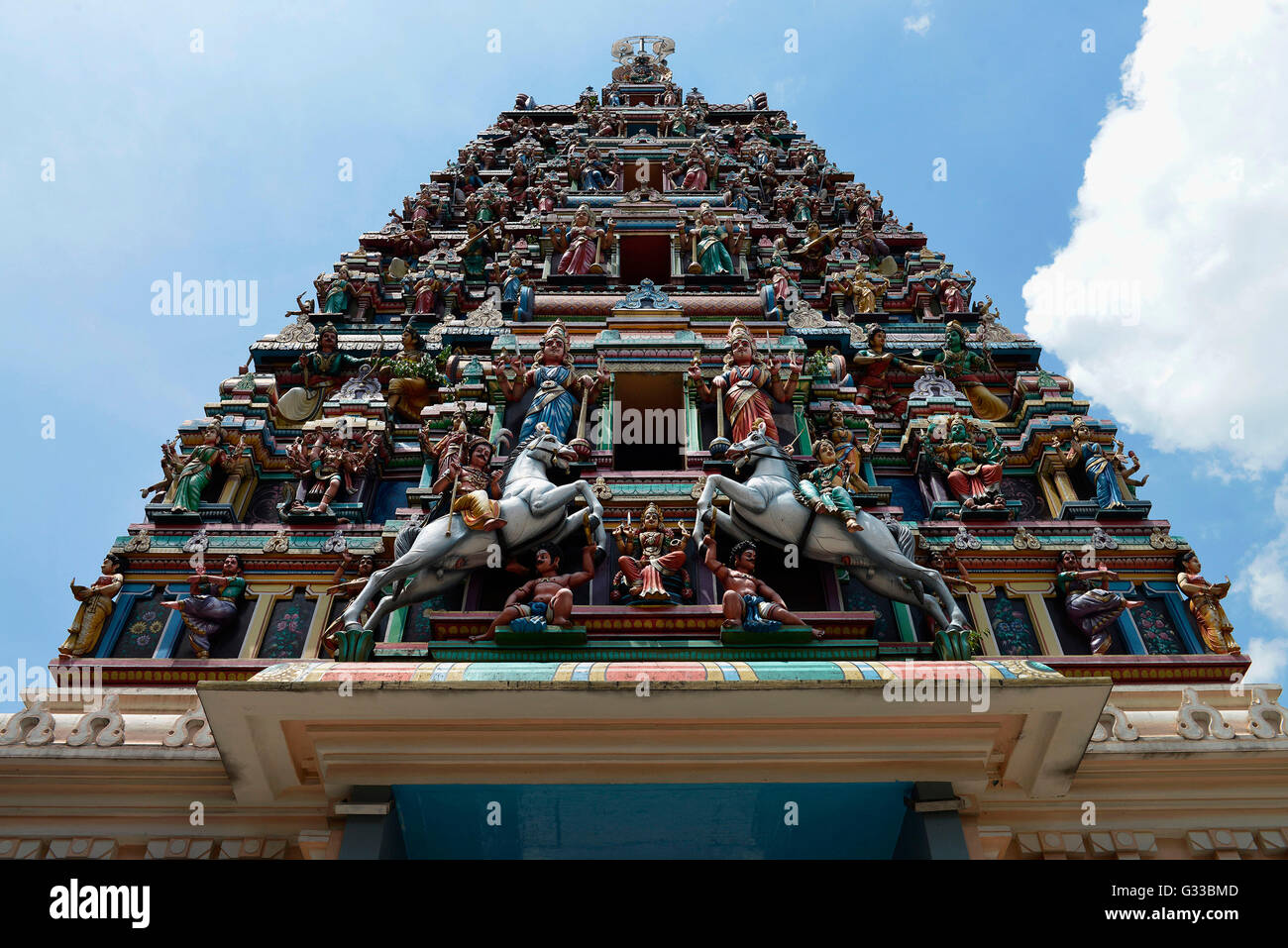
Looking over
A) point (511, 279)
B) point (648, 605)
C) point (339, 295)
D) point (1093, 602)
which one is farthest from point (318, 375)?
point (1093, 602)

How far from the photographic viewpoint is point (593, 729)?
287 inches

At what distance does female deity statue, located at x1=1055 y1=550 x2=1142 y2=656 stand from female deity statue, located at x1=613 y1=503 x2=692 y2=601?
14.6 feet

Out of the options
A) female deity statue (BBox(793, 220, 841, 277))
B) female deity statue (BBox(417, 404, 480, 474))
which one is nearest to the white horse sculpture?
female deity statue (BBox(417, 404, 480, 474))

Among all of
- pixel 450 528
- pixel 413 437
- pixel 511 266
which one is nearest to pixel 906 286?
pixel 511 266

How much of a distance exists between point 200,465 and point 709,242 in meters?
9.77

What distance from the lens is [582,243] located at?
59.5ft

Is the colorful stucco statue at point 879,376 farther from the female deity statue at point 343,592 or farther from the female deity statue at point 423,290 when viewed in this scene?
the female deity statue at point 343,592

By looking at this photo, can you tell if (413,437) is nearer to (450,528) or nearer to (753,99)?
(450,528)

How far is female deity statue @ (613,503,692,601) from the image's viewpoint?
966 centimetres

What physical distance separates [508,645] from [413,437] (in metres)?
5.75

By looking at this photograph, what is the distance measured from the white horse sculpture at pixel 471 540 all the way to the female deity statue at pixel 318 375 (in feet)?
19.1

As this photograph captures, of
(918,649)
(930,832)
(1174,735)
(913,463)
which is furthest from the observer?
(913,463)

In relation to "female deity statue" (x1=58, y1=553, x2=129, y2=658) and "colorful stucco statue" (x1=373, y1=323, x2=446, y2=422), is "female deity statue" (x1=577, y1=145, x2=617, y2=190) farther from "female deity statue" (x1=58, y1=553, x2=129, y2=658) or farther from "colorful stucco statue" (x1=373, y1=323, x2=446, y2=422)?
Result: "female deity statue" (x1=58, y1=553, x2=129, y2=658)

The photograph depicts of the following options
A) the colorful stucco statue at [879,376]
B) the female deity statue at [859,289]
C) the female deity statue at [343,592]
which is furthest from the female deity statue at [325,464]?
the female deity statue at [859,289]
